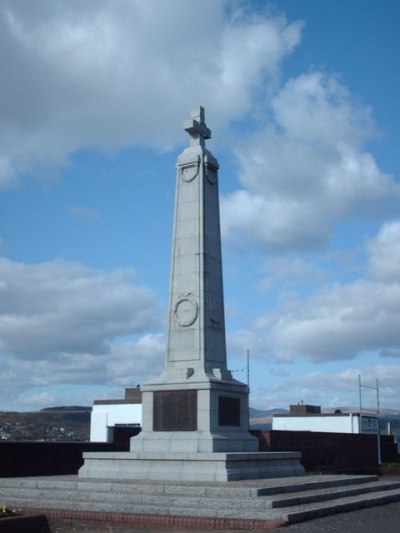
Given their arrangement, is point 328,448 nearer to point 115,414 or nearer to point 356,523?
point 356,523

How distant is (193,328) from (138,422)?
94.4 feet

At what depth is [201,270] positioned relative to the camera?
2133 centimetres

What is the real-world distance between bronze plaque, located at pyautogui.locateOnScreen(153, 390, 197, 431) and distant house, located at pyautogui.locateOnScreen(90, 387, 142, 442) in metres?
28.3

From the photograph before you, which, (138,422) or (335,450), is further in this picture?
(138,422)

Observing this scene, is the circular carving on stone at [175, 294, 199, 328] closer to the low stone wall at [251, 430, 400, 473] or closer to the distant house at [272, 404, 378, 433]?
the low stone wall at [251, 430, 400, 473]

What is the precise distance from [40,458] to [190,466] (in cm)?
739

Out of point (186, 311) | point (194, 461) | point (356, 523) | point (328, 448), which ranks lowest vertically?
point (356, 523)

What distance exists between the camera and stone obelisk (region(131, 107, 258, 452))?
65.0 ft

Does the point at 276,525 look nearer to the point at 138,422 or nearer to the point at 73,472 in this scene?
the point at 73,472

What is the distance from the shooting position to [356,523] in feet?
45.0

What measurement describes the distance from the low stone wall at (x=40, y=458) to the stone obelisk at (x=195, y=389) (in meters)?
3.76

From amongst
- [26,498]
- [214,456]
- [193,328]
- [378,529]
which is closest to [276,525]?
[378,529]

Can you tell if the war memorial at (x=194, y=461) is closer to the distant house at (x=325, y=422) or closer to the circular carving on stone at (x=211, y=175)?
the circular carving on stone at (x=211, y=175)

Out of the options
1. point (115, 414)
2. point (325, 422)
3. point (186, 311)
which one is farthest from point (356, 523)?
point (115, 414)
